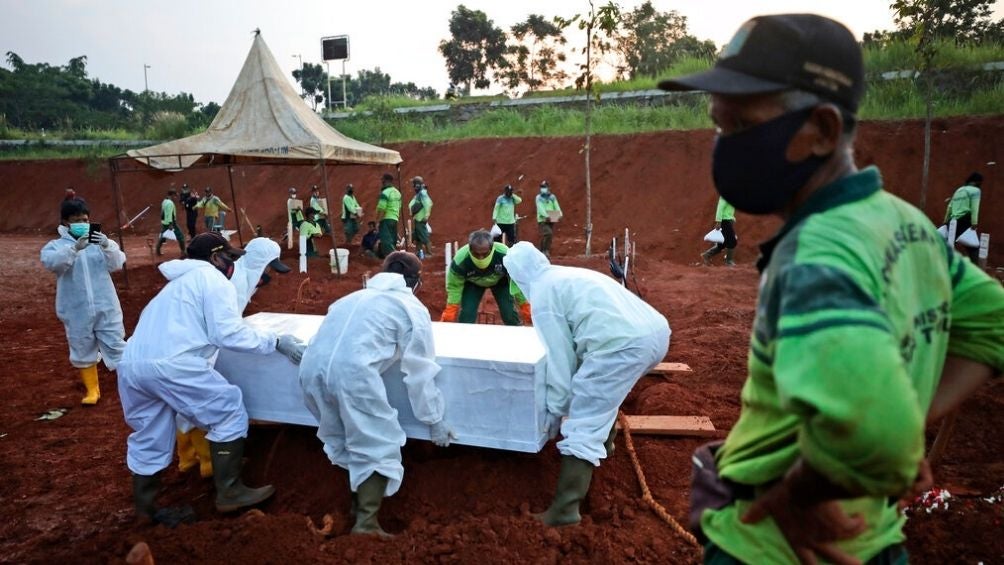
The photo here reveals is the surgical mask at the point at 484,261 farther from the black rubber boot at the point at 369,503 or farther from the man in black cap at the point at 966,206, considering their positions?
the man in black cap at the point at 966,206

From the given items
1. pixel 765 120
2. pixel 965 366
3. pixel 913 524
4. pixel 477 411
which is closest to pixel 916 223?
pixel 765 120

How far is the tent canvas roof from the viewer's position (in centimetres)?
955

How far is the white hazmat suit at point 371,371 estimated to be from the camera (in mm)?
3258

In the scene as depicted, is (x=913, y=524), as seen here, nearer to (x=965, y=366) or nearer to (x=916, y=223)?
(x=965, y=366)

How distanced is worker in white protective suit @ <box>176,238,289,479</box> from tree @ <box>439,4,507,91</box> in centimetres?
2784

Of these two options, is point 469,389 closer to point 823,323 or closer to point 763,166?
point 763,166

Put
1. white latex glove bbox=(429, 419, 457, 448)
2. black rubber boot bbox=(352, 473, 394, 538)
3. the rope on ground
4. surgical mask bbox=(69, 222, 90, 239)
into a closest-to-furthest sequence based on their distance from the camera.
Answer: the rope on ground → black rubber boot bbox=(352, 473, 394, 538) → white latex glove bbox=(429, 419, 457, 448) → surgical mask bbox=(69, 222, 90, 239)

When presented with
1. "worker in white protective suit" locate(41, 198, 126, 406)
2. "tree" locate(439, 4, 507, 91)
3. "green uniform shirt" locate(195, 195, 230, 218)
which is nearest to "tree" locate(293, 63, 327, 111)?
"tree" locate(439, 4, 507, 91)

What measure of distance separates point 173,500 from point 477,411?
2.18 metres

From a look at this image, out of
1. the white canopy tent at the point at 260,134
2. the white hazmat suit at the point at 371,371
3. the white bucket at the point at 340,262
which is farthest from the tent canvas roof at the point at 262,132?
the white hazmat suit at the point at 371,371

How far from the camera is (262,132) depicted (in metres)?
9.88

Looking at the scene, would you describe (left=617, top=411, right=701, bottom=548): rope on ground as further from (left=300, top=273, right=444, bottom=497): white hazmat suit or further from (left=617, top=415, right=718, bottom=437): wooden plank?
(left=300, top=273, right=444, bottom=497): white hazmat suit

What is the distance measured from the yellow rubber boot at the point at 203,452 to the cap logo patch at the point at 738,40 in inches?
166

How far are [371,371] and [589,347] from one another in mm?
1181
